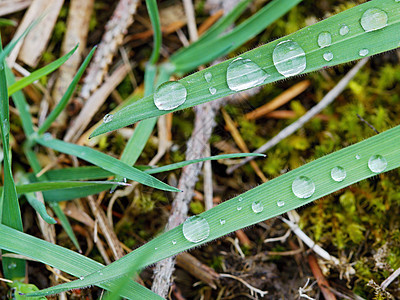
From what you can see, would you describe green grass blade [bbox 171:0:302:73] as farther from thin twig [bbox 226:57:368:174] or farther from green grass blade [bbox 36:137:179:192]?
green grass blade [bbox 36:137:179:192]

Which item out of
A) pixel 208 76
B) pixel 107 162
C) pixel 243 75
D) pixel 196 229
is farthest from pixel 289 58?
pixel 107 162

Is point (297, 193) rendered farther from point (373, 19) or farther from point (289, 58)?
point (373, 19)

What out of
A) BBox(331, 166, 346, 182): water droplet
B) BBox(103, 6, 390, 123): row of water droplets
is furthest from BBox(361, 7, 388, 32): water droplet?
BBox(331, 166, 346, 182): water droplet

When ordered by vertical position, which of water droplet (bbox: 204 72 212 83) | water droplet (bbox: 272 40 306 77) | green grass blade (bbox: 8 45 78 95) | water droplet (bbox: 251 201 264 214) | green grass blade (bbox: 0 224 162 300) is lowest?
water droplet (bbox: 251 201 264 214)

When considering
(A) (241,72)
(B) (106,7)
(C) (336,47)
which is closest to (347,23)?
(C) (336,47)

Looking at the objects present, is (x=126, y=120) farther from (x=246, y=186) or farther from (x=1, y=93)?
(x=246, y=186)

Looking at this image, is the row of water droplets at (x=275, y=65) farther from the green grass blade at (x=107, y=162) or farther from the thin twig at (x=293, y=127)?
the thin twig at (x=293, y=127)

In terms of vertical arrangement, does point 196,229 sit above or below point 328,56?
below
